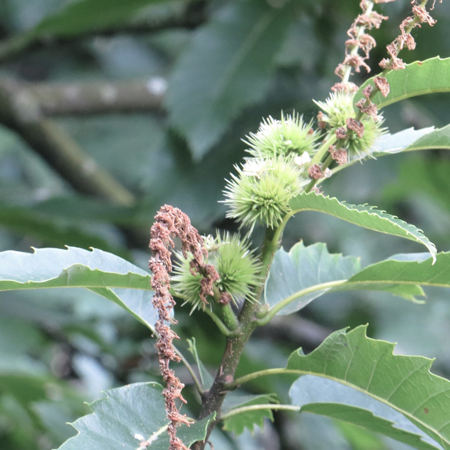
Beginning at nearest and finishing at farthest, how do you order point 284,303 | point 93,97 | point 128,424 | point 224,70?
point 128,424, point 284,303, point 224,70, point 93,97

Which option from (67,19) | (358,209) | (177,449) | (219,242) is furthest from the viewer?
(67,19)

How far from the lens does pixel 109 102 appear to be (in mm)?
2588

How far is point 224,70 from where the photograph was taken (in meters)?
2.08

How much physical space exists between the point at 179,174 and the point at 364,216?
1.45 metres

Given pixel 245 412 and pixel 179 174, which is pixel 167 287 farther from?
pixel 179 174

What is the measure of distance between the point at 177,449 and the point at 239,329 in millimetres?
226

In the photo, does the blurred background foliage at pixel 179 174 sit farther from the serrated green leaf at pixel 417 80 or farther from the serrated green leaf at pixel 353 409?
the serrated green leaf at pixel 417 80

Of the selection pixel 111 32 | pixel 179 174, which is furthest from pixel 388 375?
pixel 111 32

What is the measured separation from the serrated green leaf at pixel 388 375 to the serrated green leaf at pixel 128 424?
0.62 ft

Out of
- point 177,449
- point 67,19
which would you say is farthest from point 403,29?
point 67,19

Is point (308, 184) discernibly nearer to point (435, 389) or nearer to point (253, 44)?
point (435, 389)

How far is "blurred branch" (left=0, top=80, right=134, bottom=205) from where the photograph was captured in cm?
255

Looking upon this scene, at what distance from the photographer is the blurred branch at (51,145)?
2555 mm

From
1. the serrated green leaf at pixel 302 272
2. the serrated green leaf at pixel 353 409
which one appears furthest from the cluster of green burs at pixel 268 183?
the serrated green leaf at pixel 353 409
